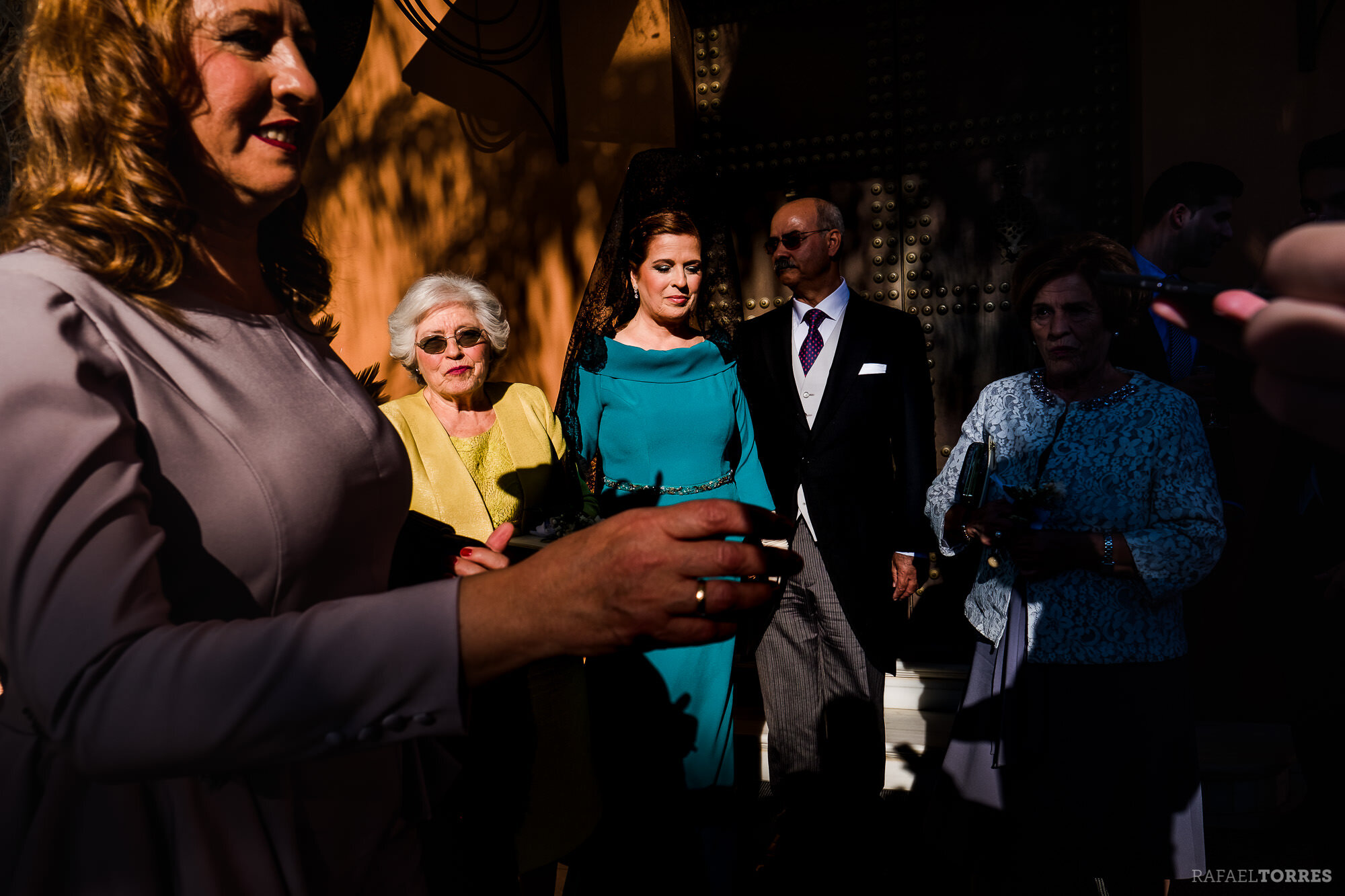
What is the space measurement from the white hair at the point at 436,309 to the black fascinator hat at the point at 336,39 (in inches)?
64.7

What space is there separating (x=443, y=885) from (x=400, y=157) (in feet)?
13.4

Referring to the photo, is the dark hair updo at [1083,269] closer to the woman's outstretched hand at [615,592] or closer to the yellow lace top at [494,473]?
the yellow lace top at [494,473]

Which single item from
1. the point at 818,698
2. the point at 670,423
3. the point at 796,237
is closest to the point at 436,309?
the point at 670,423

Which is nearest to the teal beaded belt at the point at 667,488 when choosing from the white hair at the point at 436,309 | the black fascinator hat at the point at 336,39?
the white hair at the point at 436,309

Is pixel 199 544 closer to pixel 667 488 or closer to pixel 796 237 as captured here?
pixel 667 488

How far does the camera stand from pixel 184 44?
2.98 feet

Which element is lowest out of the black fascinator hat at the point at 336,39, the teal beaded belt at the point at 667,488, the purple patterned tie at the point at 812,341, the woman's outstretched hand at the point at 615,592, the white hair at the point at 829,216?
the teal beaded belt at the point at 667,488

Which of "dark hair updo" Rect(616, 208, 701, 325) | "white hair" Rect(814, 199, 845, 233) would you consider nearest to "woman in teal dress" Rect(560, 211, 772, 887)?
"dark hair updo" Rect(616, 208, 701, 325)

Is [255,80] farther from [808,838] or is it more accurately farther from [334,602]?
[808,838]

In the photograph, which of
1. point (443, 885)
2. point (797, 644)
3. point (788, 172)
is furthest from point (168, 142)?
point (788, 172)

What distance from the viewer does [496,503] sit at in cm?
289

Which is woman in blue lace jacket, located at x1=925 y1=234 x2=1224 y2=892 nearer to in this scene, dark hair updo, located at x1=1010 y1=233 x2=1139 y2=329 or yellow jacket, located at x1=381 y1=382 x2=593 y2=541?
dark hair updo, located at x1=1010 y1=233 x2=1139 y2=329

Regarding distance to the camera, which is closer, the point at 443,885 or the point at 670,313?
the point at 443,885

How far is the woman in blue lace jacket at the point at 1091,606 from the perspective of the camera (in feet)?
7.75
